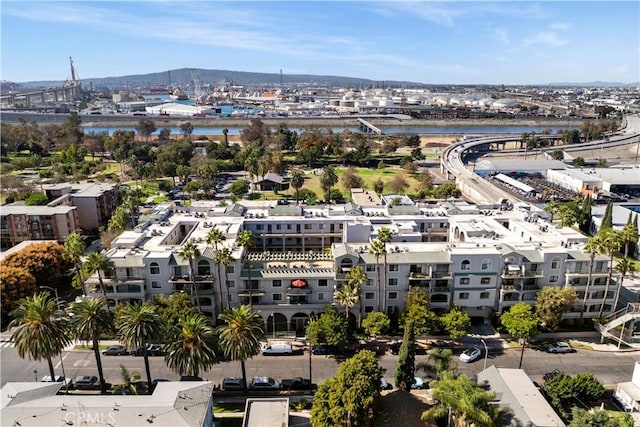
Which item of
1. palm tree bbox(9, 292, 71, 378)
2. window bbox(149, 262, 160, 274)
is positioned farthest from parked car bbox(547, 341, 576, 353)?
palm tree bbox(9, 292, 71, 378)

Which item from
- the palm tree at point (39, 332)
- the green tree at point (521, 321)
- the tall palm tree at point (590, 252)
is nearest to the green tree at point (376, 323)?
the green tree at point (521, 321)

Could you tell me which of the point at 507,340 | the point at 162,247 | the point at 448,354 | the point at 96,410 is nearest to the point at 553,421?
the point at 448,354

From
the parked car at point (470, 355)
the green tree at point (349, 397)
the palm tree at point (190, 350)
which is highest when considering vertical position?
the palm tree at point (190, 350)

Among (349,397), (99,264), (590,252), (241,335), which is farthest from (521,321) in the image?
(99,264)

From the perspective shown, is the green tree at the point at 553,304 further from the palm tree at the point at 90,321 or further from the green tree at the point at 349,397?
the palm tree at the point at 90,321

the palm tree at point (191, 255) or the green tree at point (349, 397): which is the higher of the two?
the palm tree at point (191, 255)

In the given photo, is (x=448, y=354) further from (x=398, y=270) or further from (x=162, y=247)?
(x=162, y=247)
